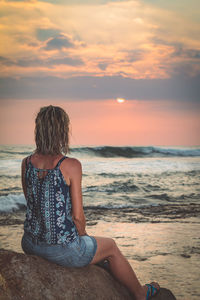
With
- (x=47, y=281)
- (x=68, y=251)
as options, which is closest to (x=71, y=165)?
(x=68, y=251)

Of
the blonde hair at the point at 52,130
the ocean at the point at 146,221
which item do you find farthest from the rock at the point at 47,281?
the ocean at the point at 146,221

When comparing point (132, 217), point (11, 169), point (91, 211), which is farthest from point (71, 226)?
point (11, 169)

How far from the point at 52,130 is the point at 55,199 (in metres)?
0.53

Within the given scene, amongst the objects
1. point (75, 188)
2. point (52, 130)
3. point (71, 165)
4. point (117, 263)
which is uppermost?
point (52, 130)

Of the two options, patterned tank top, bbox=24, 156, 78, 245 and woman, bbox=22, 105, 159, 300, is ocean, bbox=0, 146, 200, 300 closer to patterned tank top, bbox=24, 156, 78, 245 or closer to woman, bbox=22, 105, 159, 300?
woman, bbox=22, 105, 159, 300

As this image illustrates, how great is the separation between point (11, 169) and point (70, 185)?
17.6 metres

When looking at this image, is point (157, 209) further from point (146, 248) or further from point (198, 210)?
point (146, 248)

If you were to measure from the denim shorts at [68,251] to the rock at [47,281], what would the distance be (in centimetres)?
5

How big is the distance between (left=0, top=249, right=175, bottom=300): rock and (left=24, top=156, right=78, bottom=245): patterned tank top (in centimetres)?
21

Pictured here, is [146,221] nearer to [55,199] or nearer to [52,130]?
[55,199]

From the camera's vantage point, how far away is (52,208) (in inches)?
106

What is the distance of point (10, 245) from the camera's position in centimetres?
583

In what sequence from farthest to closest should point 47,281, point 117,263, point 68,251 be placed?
point 117,263, point 68,251, point 47,281

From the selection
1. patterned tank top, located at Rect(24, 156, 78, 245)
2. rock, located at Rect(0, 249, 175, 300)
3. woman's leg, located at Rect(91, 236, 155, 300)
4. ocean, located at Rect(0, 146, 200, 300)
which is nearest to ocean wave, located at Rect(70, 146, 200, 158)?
ocean, located at Rect(0, 146, 200, 300)
